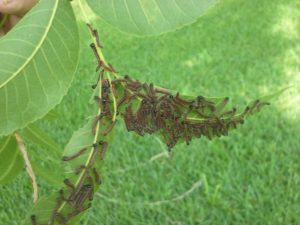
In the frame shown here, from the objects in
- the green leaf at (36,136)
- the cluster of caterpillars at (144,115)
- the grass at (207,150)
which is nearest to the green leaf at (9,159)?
the green leaf at (36,136)

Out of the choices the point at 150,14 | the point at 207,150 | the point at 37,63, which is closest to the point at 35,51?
the point at 37,63

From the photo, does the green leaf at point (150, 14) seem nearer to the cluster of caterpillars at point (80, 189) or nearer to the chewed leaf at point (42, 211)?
the cluster of caterpillars at point (80, 189)

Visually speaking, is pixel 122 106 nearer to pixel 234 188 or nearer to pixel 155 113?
pixel 155 113

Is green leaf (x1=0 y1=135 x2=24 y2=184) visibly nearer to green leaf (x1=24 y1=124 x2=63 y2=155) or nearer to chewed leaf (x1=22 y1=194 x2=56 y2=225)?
green leaf (x1=24 y1=124 x2=63 y2=155)

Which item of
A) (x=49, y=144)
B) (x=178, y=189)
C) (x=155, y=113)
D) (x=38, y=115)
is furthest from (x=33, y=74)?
(x=178, y=189)

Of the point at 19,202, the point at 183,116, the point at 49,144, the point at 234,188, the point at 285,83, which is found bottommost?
the point at 285,83

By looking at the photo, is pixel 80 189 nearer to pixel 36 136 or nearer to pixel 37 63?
pixel 37 63
